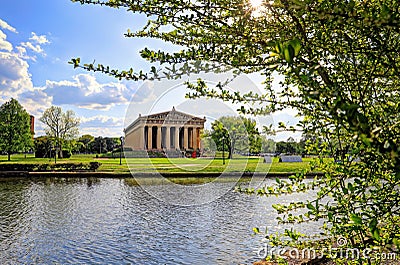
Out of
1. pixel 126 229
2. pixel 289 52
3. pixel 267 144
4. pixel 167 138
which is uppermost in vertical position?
pixel 167 138

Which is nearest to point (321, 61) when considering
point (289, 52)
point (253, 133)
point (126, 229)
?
point (253, 133)

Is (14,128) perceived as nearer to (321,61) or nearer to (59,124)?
(59,124)

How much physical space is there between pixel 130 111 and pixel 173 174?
1038 cm

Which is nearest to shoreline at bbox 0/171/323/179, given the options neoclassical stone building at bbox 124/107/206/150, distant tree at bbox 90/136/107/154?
neoclassical stone building at bbox 124/107/206/150

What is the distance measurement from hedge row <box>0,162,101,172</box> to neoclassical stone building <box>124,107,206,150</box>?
17.3 feet

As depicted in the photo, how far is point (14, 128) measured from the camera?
35281 mm

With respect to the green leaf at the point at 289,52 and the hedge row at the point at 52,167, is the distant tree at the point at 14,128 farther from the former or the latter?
the green leaf at the point at 289,52

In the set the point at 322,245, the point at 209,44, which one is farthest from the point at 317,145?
the point at 209,44

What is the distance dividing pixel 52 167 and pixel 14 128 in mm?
16113

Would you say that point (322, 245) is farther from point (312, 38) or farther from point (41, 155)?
point (41, 155)

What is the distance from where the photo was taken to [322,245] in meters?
2.38

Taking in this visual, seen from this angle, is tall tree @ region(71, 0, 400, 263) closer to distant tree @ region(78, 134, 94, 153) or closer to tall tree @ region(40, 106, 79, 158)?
tall tree @ region(40, 106, 79, 158)

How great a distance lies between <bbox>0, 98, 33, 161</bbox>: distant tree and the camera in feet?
113

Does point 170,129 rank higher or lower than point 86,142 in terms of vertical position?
lower
